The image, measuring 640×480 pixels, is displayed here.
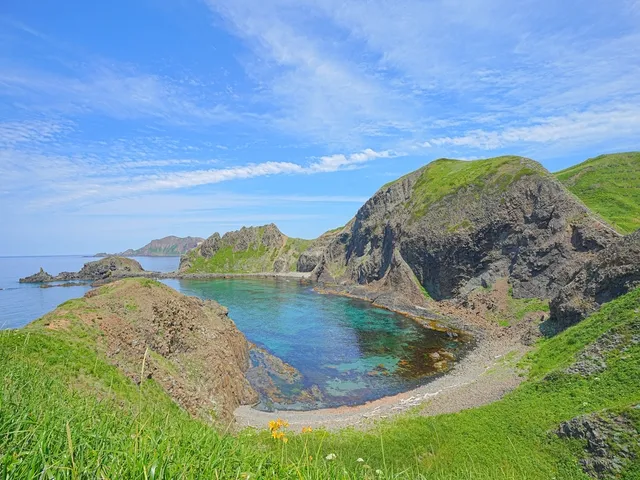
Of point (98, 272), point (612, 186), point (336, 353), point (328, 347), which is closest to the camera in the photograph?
point (336, 353)

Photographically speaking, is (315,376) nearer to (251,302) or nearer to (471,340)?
(471,340)

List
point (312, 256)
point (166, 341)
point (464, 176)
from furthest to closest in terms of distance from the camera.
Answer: point (312, 256) → point (464, 176) → point (166, 341)

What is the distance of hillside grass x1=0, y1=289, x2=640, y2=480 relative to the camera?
430cm

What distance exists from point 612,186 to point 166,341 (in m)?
113

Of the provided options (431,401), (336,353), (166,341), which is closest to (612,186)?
(336,353)

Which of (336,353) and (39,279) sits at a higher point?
(39,279)

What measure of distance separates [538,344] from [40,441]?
190 feet

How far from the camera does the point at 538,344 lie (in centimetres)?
5003

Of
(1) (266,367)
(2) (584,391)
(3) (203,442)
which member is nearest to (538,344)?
(2) (584,391)

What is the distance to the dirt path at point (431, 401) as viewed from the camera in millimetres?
32906

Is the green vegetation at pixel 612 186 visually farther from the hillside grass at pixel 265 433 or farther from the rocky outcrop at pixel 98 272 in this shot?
the rocky outcrop at pixel 98 272

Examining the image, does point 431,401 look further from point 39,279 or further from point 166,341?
point 39,279

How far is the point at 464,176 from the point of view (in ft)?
336

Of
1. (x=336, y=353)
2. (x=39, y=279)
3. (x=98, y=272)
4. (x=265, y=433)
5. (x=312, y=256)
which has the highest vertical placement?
(x=312, y=256)
